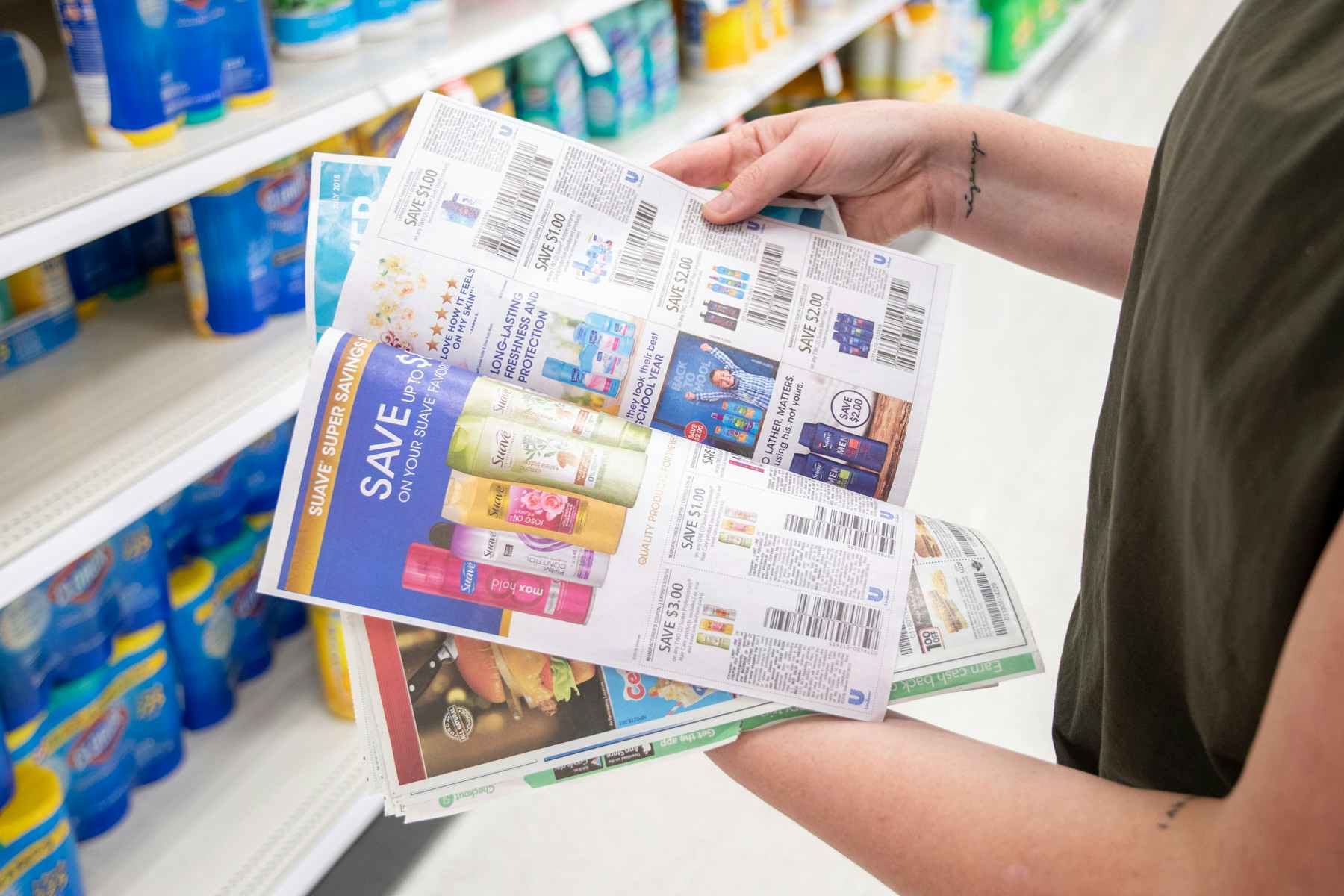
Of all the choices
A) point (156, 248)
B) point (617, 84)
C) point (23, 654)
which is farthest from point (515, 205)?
point (617, 84)

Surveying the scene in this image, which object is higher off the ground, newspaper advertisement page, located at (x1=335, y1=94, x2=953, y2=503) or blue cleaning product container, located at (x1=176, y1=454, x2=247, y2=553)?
newspaper advertisement page, located at (x1=335, y1=94, x2=953, y2=503)

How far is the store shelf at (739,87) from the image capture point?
2326mm

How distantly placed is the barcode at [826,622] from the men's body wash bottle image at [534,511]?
13cm

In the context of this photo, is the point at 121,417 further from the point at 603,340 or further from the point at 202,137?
the point at 603,340

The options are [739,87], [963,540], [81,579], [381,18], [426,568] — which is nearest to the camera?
[426,568]

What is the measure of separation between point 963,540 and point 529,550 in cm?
37

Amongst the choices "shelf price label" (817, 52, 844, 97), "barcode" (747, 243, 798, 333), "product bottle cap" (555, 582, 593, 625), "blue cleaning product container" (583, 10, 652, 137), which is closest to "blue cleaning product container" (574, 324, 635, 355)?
"barcode" (747, 243, 798, 333)

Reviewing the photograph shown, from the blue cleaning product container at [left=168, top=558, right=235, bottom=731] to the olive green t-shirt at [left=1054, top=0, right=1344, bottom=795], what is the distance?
1.29 m

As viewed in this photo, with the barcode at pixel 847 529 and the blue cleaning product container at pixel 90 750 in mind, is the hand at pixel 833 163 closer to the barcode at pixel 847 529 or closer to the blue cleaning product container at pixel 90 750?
the barcode at pixel 847 529

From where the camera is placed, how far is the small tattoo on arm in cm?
56

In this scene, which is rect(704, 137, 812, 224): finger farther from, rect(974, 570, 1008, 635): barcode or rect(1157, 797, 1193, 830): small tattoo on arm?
rect(1157, 797, 1193, 830): small tattoo on arm

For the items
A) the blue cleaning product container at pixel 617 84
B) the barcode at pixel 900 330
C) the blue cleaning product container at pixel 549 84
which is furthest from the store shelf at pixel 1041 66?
the barcode at pixel 900 330

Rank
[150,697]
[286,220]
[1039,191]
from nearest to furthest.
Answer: [1039,191] → [150,697] → [286,220]

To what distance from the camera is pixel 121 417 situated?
4.57ft
